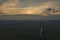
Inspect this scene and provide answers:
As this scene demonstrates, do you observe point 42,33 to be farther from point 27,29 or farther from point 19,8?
point 19,8

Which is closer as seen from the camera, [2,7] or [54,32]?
[54,32]

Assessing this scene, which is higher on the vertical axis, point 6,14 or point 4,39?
point 6,14

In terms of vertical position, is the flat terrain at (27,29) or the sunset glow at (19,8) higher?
the sunset glow at (19,8)

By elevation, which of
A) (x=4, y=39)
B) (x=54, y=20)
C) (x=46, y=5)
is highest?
(x=46, y=5)

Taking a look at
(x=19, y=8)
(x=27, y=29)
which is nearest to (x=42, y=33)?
(x=27, y=29)

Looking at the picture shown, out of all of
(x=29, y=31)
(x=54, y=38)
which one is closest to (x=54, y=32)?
(x=54, y=38)

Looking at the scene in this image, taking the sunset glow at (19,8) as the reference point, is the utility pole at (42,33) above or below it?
below

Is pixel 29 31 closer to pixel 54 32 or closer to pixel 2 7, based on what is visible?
pixel 54 32
